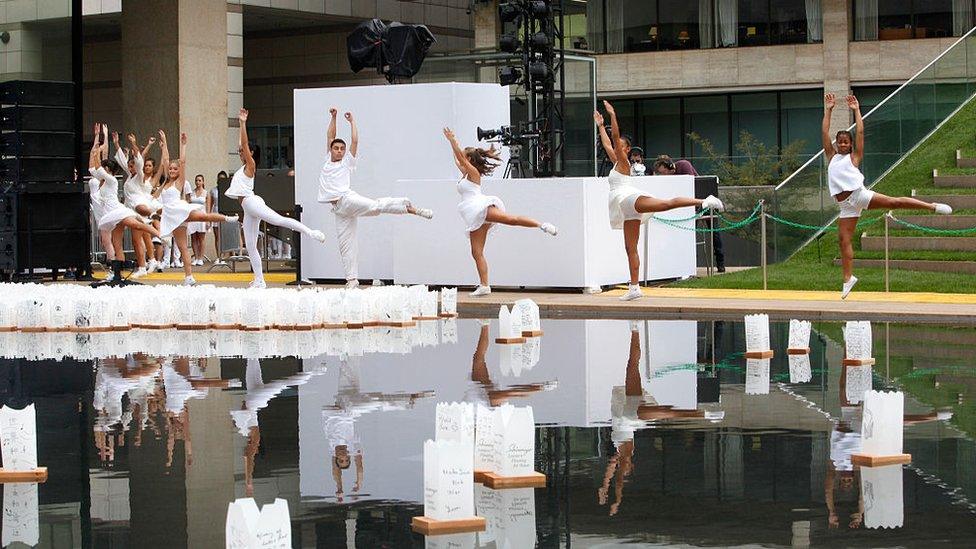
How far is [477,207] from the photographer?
23.4m

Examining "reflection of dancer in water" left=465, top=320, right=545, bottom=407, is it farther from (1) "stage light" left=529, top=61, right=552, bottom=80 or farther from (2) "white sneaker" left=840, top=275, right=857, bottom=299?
(1) "stage light" left=529, top=61, right=552, bottom=80

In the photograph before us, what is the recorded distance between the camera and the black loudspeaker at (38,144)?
28.9 meters

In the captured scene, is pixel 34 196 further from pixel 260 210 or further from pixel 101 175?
pixel 260 210

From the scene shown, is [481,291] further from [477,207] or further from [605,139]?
[605,139]

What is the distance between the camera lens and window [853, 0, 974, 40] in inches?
2030

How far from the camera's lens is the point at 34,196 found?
2950 cm

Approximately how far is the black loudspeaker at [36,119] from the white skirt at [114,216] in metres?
2.61

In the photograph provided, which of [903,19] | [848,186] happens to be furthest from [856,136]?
[903,19]

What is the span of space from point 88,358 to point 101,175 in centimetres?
1163

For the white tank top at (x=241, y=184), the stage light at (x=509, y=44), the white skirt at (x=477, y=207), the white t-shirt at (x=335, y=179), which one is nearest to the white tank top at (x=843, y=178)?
the white skirt at (x=477, y=207)

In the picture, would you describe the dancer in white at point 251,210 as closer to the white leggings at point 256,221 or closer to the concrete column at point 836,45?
the white leggings at point 256,221

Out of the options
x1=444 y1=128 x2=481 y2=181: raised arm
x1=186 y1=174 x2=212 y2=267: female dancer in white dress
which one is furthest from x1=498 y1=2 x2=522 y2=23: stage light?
x1=186 y1=174 x2=212 y2=267: female dancer in white dress

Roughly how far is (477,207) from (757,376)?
29.9 ft

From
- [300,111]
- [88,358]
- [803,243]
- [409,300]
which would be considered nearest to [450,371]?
A: [88,358]
